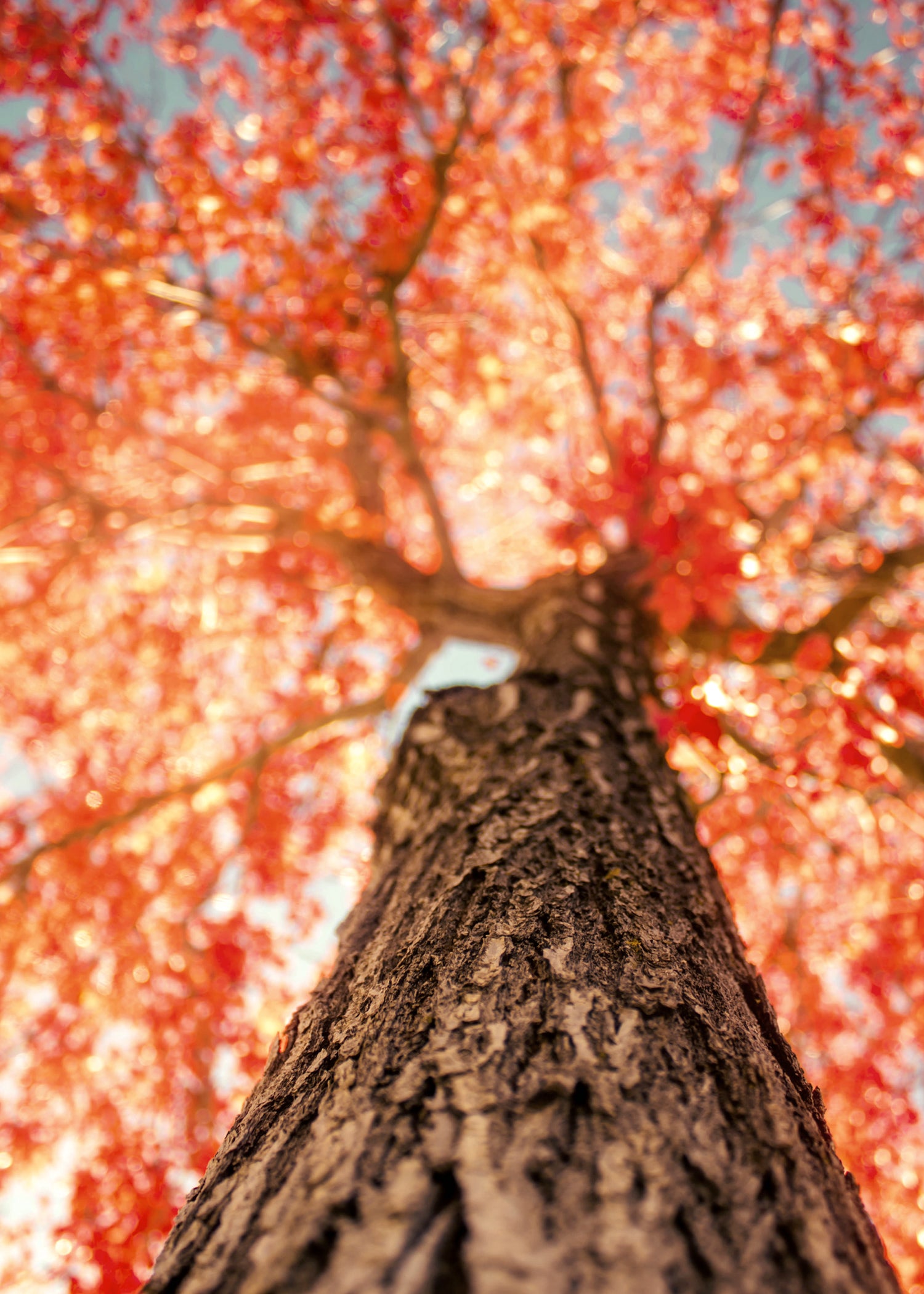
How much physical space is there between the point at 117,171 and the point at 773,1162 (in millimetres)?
6711

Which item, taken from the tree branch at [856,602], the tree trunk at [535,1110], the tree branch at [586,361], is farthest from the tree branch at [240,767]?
the tree trunk at [535,1110]

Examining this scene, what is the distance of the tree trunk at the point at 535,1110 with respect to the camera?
79 cm

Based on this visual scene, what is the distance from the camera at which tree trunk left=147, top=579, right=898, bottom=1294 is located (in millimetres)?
792

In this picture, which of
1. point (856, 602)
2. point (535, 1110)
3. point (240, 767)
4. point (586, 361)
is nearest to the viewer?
point (535, 1110)

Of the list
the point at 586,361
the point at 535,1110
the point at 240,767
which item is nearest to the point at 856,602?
the point at 586,361

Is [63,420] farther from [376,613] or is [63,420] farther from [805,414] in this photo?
[805,414]

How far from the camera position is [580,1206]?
83 cm

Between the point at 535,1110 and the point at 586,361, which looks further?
the point at 586,361

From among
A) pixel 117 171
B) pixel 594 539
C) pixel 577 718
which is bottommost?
pixel 594 539

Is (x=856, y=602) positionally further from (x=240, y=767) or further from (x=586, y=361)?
(x=240, y=767)

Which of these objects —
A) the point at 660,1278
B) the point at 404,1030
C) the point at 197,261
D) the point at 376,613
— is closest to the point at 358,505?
the point at 376,613

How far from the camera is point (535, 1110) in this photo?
3.27 feet

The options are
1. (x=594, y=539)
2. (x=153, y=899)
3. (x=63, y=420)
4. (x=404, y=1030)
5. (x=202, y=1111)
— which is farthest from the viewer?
(x=63, y=420)

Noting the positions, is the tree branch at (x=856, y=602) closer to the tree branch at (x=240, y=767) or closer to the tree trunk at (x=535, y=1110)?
the tree branch at (x=240, y=767)
